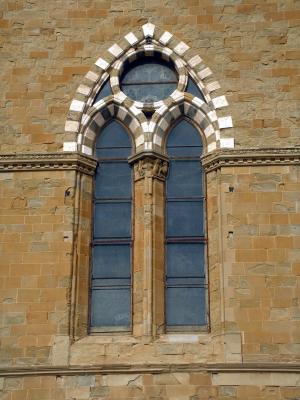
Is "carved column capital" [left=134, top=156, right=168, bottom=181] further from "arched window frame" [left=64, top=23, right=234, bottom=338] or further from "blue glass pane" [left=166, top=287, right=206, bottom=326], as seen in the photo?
"blue glass pane" [left=166, top=287, right=206, bottom=326]

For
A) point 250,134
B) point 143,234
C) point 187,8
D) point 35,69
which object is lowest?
point 143,234

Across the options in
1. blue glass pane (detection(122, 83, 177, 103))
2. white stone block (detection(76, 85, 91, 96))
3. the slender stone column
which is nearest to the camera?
the slender stone column

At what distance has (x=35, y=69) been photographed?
15.0 meters

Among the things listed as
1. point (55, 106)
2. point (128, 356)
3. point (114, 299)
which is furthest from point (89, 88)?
point (128, 356)

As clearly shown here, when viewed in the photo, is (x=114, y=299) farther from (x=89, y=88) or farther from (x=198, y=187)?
(x=89, y=88)

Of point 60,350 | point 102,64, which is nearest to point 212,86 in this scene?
point 102,64

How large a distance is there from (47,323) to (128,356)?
1209mm

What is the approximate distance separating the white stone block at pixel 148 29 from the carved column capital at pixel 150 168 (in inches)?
85.2

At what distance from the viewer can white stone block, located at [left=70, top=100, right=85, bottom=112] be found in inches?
576

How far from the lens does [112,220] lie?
14125 millimetres

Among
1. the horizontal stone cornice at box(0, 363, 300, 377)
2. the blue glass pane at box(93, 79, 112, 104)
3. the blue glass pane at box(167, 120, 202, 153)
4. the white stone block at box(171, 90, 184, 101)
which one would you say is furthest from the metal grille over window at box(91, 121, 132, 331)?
the white stone block at box(171, 90, 184, 101)

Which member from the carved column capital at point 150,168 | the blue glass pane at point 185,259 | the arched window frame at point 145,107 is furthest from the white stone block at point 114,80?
the blue glass pane at point 185,259

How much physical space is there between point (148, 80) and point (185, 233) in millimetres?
2716

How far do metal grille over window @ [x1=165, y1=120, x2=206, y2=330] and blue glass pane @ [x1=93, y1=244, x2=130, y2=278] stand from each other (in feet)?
2.00
